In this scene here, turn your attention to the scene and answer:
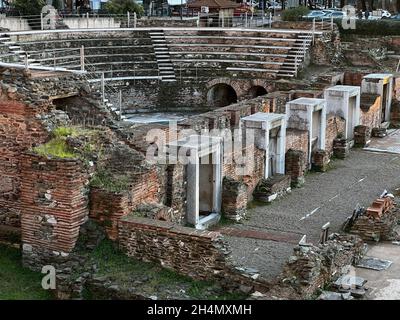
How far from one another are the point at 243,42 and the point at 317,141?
11.9 metres

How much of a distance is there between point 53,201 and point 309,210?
22.5ft

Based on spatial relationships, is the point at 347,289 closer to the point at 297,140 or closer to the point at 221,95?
the point at 297,140

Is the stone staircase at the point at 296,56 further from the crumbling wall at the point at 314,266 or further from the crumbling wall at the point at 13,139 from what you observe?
the crumbling wall at the point at 314,266

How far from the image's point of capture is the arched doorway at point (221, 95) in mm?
32312

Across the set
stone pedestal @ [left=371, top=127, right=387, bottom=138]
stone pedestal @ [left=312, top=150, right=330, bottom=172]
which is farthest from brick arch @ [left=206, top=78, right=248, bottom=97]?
stone pedestal @ [left=312, top=150, right=330, bottom=172]

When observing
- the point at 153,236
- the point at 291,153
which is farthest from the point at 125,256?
the point at 291,153

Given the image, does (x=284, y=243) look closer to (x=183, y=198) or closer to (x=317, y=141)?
(x=183, y=198)

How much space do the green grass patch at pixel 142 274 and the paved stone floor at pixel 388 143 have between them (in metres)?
13.5

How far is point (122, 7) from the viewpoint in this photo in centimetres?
4053

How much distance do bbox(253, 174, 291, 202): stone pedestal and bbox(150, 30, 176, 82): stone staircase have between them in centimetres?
1375

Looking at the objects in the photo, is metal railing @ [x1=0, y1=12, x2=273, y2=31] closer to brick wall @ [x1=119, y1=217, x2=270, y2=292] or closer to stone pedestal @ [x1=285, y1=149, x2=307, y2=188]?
stone pedestal @ [x1=285, y1=149, x2=307, y2=188]

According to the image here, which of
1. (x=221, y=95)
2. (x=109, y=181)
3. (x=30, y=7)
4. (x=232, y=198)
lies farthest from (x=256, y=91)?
(x=109, y=181)

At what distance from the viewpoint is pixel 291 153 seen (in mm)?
20047

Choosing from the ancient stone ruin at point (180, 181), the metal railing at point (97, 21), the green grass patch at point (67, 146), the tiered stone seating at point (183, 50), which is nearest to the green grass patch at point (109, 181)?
the ancient stone ruin at point (180, 181)
